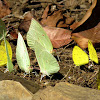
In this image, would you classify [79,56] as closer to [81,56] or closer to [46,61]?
[81,56]

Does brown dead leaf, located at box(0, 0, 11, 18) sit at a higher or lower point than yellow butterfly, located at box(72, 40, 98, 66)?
higher

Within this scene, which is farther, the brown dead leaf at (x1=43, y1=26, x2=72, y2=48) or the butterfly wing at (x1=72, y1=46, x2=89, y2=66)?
the brown dead leaf at (x1=43, y1=26, x2=72, y2=48)

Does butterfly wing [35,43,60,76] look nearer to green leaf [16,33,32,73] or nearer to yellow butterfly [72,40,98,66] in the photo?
green leaf [16,33,32,73]

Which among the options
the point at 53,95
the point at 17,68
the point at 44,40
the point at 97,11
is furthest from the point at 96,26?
the point at 53,95

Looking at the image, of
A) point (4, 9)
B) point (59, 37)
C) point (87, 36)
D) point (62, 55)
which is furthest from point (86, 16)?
point (4, 9)

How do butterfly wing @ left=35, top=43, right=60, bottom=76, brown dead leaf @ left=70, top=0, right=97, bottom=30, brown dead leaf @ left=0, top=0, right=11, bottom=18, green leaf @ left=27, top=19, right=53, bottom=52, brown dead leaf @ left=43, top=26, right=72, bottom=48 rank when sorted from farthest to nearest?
brown dead leaf @ left=0, top=0, right=11, bottom=18
brown dead leaf @ left=43, top=26, right=72, bottom=48
brown dead leaf @ left=70, top=0, right=97, bottom=30
green leaf @ left=27, top=19, right=53, bottom=52
butterfly wing @ left=35, top=43, right=60, bottom=76

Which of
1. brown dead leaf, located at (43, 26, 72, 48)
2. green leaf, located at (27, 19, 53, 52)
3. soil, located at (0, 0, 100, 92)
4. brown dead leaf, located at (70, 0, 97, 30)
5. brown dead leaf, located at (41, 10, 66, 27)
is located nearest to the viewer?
soil, located at (0, 0, 100, 92)

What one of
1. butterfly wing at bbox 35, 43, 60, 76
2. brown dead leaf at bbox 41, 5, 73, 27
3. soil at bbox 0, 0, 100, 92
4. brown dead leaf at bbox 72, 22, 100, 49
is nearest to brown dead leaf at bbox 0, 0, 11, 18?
soil at bbox 0, 0, 100, 92
